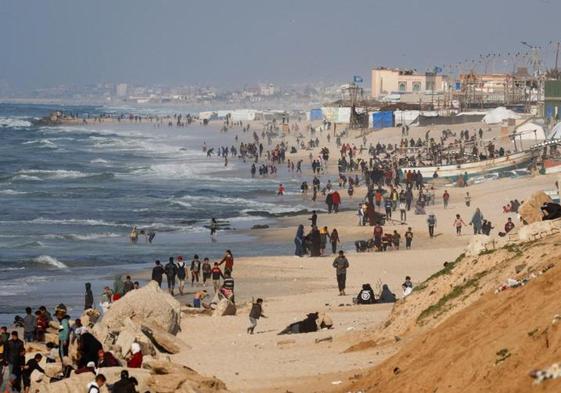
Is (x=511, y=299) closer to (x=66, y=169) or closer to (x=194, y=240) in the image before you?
(x=194, y=240)

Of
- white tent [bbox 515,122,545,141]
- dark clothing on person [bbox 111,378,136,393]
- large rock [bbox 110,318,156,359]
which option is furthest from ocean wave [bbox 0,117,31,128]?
dark clothing on person [bbox 111,378,136,393]

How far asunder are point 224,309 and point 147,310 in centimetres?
301

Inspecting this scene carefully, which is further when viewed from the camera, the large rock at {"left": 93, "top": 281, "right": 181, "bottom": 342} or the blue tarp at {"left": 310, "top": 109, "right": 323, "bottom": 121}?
the blue tarp at {"left": 310, "top": 109, "right": 323, "bottom": 121}

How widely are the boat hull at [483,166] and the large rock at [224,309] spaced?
29.0 meters

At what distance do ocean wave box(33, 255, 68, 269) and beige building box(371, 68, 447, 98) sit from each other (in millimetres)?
81717

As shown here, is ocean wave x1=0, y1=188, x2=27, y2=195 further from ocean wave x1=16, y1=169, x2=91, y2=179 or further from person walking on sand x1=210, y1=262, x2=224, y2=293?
person walking on sand x1=210, y1=262, x2=224, y2=293

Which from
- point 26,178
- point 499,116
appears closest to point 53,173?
point 26,178

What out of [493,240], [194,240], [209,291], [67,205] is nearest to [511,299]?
[493,240]

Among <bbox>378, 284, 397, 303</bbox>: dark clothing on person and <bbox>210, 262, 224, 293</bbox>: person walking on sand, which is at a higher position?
<bbox>378, 284, 397, 303</bbox>: dark clothing on person

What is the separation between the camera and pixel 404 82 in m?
125

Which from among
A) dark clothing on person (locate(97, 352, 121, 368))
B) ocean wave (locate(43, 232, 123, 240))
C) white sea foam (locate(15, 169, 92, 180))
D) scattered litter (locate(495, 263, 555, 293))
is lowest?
ocean wave (locate(43, 232, 123, 240))

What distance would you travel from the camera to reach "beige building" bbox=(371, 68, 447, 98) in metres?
119

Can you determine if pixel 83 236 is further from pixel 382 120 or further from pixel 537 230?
pixel 382 120

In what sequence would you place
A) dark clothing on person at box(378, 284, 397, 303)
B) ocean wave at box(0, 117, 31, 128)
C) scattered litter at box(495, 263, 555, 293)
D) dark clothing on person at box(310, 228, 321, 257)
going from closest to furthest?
1. scattered litter at box(495, 263, 555, 293)
2. dark clothing on person at box(378, 284, 397, 303)
3. dark clothing on person at box(310, 228, 321, 257)
4. ocean wave at box(0, 117, 31, 128)
